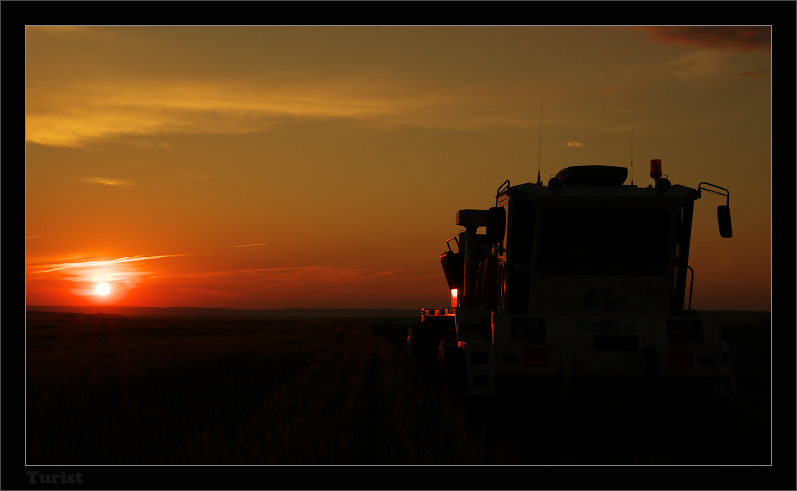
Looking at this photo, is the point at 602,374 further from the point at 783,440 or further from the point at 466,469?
the point at 466,469

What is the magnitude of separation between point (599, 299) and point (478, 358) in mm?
1955

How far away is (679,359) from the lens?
8.27 m

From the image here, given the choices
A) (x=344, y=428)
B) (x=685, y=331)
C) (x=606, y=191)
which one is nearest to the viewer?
(x=685, y=331)

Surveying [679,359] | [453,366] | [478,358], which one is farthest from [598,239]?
[453,366]

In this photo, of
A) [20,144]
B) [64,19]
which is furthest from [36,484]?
[64,19]

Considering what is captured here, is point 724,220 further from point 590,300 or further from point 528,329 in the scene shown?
point 528,329

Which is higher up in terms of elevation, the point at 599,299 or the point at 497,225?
the point at 497,225

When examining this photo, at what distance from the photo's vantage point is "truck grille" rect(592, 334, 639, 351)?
8375 millimetres

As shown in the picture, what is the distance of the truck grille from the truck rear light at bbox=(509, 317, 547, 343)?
0.62 m

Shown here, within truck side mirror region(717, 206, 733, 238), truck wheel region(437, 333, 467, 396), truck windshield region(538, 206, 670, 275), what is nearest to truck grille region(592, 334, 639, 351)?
truck windshield region(538, 206, 670, 275)

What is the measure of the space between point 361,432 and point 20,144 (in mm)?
5462

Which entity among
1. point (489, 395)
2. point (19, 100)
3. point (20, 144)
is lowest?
point (489, 395)

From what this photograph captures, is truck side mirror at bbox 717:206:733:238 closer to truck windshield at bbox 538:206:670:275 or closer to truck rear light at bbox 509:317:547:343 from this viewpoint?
truck windshield at bbox 538:206:670:275

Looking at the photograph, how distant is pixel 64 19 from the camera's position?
504 centimetres
